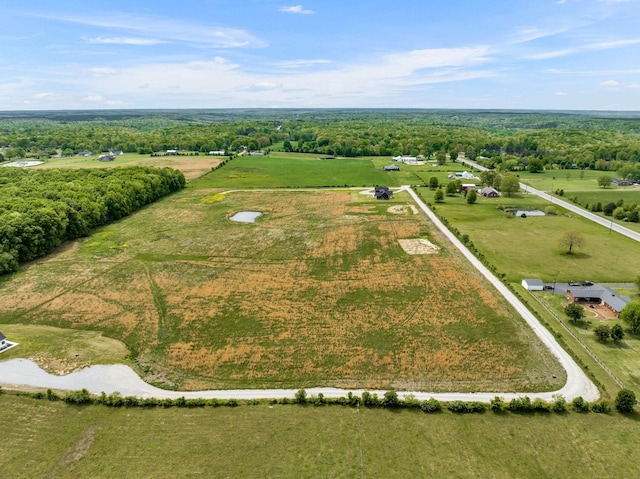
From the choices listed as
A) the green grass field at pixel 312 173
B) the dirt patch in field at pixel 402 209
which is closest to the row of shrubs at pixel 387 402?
the dirt patch in field at pixel 402 209

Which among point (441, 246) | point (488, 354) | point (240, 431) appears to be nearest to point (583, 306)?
point (488, 354)

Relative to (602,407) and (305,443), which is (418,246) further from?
(305,443)

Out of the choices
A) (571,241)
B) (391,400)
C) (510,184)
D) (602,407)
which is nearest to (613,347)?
(602,407)

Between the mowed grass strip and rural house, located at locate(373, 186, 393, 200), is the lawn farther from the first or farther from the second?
the mowed grass strip

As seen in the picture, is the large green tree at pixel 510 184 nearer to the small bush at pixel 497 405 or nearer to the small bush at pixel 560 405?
the small bush at pixel 560 405

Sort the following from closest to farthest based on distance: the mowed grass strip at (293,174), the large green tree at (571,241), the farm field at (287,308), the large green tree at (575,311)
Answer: the farm field at (287,308) → the large green tree at (575,311) → the large green tree at (571,241) → the mowed grass strip at (293,174)

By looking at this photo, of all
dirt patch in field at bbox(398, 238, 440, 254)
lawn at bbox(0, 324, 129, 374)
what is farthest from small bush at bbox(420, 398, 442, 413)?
dirt patch in field at bbox(398, 238, 440, 254)

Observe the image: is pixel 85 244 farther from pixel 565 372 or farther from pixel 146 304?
pixel 565 372
